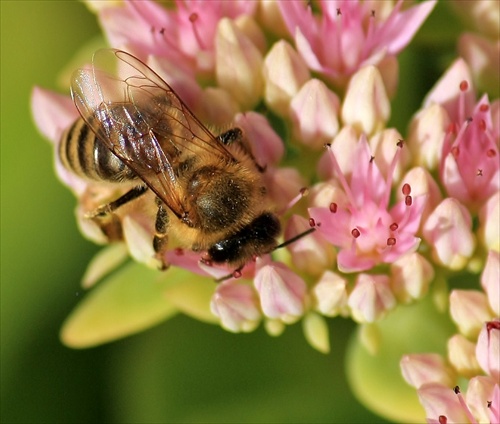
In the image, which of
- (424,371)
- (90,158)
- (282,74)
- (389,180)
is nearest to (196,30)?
(282,74)

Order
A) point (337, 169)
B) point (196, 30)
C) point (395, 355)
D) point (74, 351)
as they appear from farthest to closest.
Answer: point (74, 351), point (395, 355), point (196, 30), point (337, 169)

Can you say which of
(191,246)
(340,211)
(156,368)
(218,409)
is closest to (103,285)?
(156,368)

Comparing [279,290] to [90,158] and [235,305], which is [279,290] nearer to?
[235,305]

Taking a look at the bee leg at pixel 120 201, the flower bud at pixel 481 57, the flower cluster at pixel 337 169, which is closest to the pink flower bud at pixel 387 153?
the flower cluster at pixel 337 169

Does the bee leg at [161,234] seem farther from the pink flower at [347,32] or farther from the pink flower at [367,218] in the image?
→ the pink flower at [347,32]

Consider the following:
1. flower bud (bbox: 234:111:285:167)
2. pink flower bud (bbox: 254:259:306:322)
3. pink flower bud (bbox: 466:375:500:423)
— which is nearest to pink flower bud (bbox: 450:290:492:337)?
pink flower bud (bbox: 466:375:500:423)
